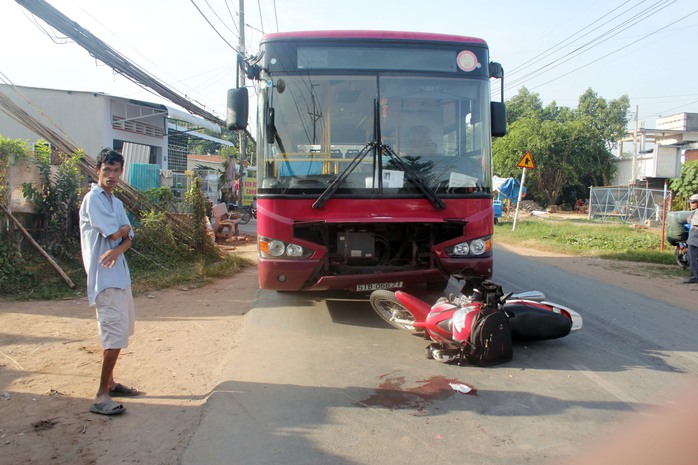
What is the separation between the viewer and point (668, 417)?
141 inches

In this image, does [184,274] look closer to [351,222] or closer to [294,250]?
[294,250]

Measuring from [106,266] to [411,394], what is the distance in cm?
245

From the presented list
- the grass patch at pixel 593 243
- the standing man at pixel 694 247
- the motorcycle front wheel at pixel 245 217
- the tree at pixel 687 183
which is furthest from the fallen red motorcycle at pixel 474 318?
the tree at pixel 687 183

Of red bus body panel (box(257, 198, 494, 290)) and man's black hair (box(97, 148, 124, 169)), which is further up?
man's black hair (box(97, 148, 124, 169))

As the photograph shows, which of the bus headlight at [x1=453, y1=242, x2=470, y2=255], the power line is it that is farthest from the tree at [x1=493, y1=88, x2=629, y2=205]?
the bus headlight at [x1=453, y1=242, x2=470, y2=255]

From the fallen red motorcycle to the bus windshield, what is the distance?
1.21 metres

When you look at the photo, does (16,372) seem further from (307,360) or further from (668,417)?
(668,417)

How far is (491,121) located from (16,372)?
540 cm

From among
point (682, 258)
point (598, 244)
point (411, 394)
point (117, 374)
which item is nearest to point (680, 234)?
point (682, 258)

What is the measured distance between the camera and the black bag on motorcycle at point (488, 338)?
448 cm

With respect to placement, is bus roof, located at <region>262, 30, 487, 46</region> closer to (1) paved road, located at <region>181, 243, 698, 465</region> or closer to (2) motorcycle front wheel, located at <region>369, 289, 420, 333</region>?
(2) motorcycle front wheel, located at <region>369, 289, 420, 333</region>

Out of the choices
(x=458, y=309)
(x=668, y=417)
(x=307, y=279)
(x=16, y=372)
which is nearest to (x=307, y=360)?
(x=307, y=279)

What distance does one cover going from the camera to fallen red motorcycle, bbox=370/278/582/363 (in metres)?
4.65

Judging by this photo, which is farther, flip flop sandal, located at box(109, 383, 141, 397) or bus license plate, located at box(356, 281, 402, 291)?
bus license plate, located at box(356, 281, 402, 291)
